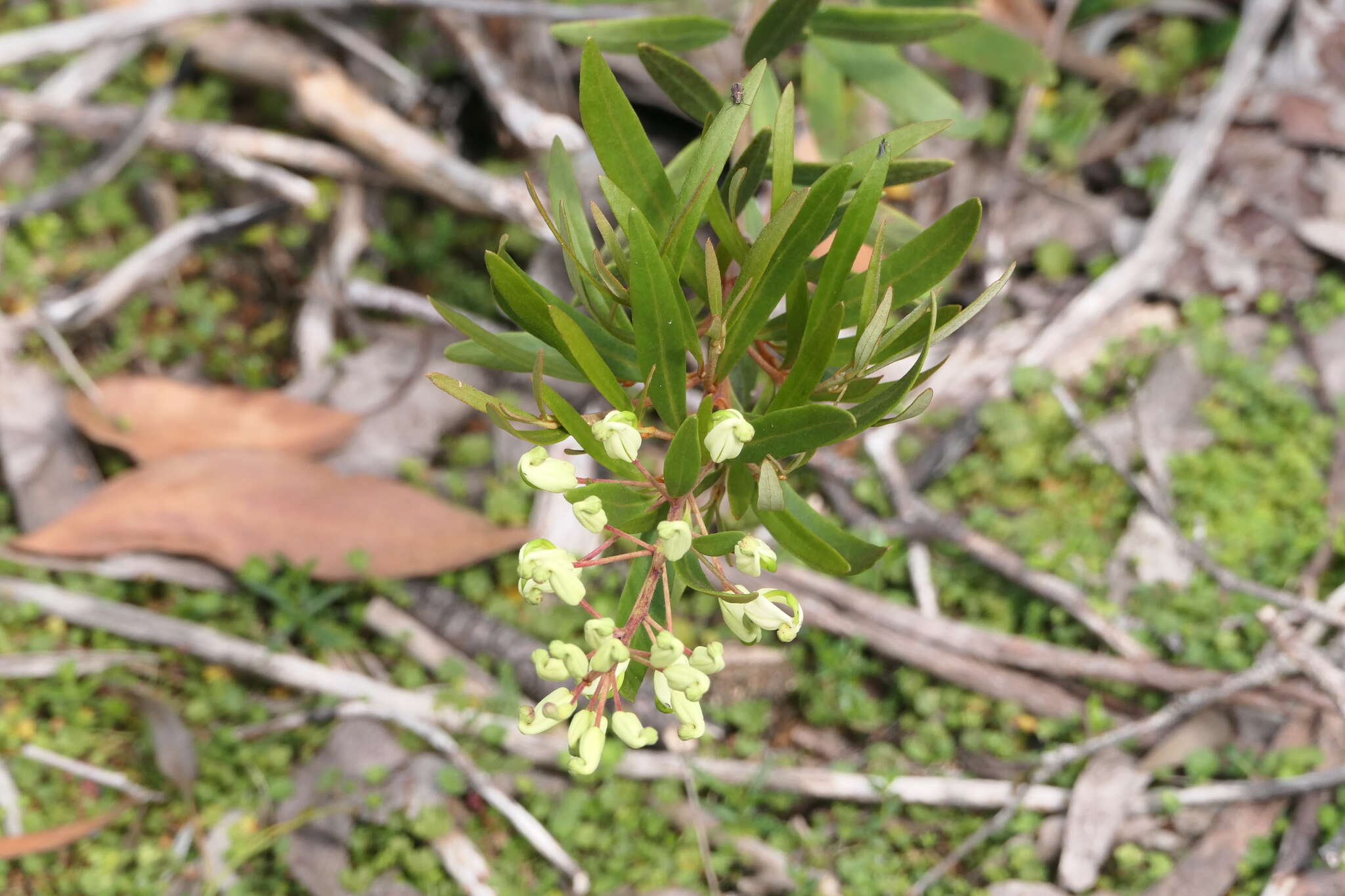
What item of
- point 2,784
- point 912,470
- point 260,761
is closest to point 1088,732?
point 912,470

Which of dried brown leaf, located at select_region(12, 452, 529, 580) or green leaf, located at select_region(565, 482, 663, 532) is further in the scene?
dried brown leaf, located at select_region(12, 452, 529, 580)

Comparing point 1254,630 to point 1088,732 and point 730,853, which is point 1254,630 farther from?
point 730,853

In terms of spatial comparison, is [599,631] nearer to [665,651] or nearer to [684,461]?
[665,651]

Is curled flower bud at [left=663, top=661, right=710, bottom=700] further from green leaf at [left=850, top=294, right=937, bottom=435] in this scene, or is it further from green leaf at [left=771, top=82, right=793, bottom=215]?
green leaf at [left=771, top=82, right=793, bottom=215]

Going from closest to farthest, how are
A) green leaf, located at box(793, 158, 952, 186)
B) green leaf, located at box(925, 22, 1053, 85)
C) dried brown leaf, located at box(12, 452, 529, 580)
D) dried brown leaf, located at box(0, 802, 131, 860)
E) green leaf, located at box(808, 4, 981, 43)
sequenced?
green leaf, located at box(793, 158, 952, 186)
green leaf, located at box(808, 4, 981, 43)
green leaf, located at box(925, 22, 1053, 85)
dried brown leaf, located at box(0, 802, 131, 860)
dried brown leaf, located at box(12, 452, 529, 580)

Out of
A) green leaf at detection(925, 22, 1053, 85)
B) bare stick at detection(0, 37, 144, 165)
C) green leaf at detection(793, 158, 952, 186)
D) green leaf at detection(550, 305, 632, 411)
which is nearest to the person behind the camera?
green leaf at detection(550, 305, 632, 411)

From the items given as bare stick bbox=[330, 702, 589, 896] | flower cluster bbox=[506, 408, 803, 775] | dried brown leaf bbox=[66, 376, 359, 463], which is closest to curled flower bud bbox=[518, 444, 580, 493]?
flower cluster bbox=[506, 408, 803, 775]
